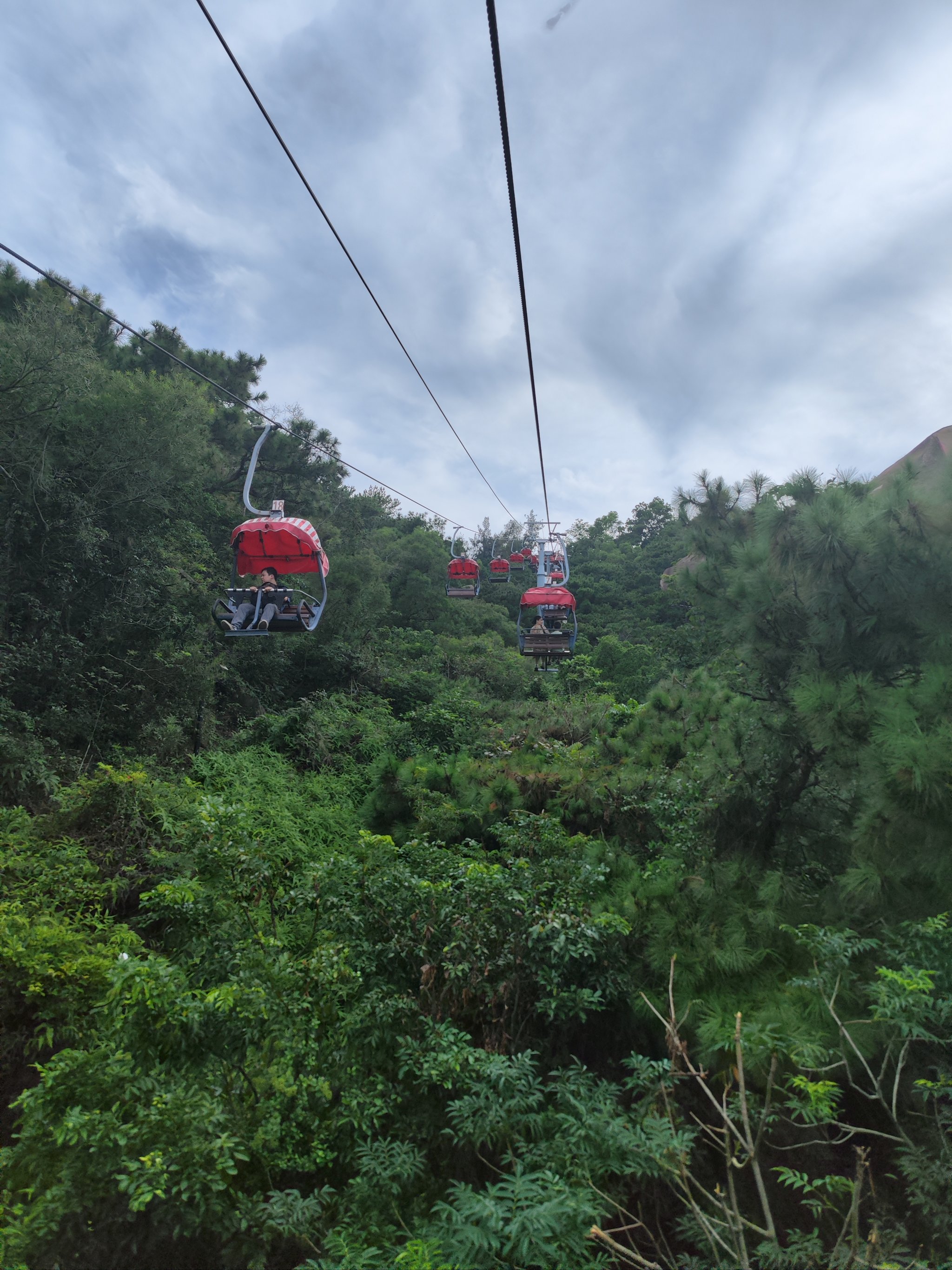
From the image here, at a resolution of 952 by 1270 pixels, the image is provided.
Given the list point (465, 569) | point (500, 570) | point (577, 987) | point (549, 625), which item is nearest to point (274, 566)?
point (549, 625)

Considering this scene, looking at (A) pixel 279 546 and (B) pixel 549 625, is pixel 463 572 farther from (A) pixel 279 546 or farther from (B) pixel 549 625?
(A) pixel 279 546

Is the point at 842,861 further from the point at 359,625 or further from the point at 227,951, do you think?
the point at 359,625

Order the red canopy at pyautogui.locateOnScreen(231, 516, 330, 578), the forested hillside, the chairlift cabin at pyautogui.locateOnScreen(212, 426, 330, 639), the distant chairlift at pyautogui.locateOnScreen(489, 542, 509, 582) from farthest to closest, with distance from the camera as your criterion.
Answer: the distant chairlift at pyautogui.locateOnScreen(489, 542, 509, 582) → the chairlift cabin at pyautogui.locateOnScreen(212, 426, 330, 639) → the red canopy at pyautogui.locateOnScreen(231, 516, 330, 578) → the forested hillside

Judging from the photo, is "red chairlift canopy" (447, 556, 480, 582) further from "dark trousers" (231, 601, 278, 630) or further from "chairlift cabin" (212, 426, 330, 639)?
"dark trousers" (231, 601, 278, 630)

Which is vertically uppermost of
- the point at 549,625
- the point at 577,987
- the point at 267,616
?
the point at 549,625

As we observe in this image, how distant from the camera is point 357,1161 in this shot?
2.66 meters

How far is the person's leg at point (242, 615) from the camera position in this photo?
664 cm

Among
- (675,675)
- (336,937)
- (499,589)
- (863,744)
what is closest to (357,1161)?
(336,937)

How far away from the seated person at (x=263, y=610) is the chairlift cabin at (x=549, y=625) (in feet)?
14.0

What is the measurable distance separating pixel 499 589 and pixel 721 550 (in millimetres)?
26517

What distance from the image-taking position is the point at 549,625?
34.7 ft

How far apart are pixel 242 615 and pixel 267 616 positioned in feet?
0.98

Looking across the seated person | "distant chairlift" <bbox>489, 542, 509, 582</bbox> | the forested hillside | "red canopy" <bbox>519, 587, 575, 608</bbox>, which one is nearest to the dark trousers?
the seated person

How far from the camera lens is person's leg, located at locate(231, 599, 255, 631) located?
6637 millimetres
